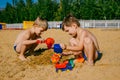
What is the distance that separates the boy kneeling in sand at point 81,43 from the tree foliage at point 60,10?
33.2m

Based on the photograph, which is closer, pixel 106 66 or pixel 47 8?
pixel 106 66

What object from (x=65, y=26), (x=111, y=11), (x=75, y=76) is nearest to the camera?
(x=75, y=76)

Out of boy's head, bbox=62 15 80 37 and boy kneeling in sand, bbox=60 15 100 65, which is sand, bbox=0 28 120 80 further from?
boy's head, bbox=62 15 80 37

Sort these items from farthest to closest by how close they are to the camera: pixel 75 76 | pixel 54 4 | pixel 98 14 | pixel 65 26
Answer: pixel 54 4
pixel 98 14
pixel 65 26
pixel 75 76

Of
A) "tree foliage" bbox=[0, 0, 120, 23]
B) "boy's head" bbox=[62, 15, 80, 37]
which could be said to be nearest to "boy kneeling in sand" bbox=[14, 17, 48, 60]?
"boy's head" bbox=[62, 15, 80, 37]

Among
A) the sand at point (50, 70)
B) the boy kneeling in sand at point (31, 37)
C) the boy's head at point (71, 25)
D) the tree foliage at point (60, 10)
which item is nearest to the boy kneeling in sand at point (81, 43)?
the boy's head at point (71, 25)

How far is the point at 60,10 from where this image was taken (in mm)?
45250

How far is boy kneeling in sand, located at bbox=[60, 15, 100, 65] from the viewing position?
5.21 m

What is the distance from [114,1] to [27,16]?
17.1 metres

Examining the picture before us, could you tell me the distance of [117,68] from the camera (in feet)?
16.1

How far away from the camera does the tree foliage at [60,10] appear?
129ft

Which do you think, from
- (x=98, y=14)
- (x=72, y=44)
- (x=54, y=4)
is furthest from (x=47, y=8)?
(x=72, y=44)

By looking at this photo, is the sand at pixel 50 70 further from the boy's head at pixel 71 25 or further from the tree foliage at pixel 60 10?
the tree foliage at pixel 60 10

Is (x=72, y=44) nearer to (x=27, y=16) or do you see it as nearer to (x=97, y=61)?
Answer: (x=97, y=61)
